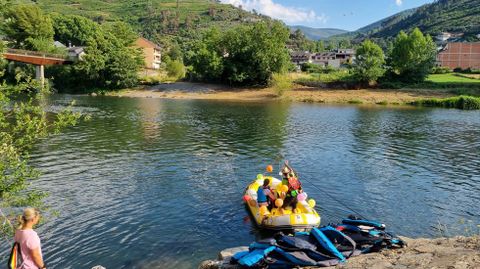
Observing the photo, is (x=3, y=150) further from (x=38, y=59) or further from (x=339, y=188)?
(x=38, y=59)

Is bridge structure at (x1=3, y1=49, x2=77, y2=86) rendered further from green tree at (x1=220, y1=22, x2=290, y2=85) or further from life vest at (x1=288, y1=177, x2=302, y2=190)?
life vest at (x1=288, y1=177, x2=302, y2=190)

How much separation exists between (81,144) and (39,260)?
24674 mm

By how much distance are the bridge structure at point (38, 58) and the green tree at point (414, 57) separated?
66.8 m

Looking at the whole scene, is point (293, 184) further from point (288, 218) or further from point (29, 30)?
point (29, 30)

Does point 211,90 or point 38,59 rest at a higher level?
point 38,59

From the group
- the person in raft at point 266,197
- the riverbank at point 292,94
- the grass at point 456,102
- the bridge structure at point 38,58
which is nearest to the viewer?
the person in raft at point 266,197

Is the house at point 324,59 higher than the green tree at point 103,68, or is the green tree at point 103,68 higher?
the house at point 324,59

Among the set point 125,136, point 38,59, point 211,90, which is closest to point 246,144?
point 125,136

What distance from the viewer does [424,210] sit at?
63.1 feet

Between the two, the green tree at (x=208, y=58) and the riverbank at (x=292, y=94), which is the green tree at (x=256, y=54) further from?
the riverbank at (x=292, y=94)

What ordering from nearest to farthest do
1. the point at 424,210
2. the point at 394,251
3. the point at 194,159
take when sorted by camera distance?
the point at 394,251, the point at 424,210, the point at 194,159

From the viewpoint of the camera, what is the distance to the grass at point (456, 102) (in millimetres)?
67062

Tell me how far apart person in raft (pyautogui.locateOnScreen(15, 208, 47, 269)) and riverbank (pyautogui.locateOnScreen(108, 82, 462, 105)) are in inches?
2696

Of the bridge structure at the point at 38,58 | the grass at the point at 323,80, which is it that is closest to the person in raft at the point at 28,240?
the bridge structure at the point at 38,58
